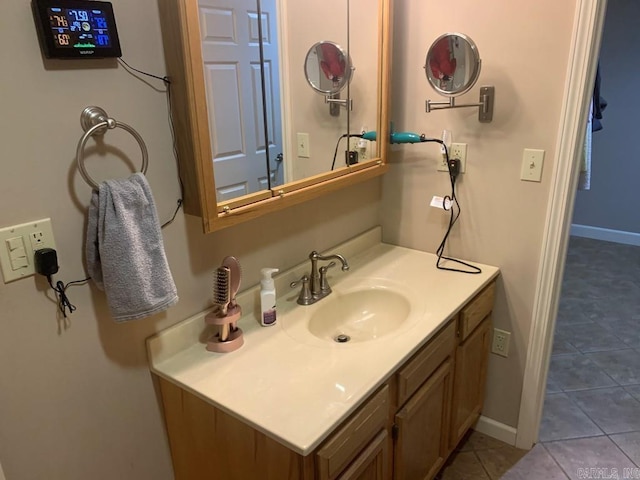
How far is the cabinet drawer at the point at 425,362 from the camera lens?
1422 mm

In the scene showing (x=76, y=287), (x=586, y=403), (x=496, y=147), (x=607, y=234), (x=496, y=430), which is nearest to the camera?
(x=76, y=287)

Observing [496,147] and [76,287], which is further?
[496,147]

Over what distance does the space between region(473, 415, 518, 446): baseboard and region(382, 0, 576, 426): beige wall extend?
0.10 ft

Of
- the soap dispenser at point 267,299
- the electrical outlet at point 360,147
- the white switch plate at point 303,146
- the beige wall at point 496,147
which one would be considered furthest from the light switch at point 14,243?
the beige wall at point 496,147

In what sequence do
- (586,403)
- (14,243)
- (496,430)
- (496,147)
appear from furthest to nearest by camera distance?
(586,403) → (496,430) → (496,147) → (14,243)

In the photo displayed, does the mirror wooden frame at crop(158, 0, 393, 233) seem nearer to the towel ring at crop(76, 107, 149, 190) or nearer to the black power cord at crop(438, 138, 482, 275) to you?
the towel ring at crop(76, 107, 149, 190)

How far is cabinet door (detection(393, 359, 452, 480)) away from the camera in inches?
59.0

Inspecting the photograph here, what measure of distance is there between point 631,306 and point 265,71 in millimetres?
2901

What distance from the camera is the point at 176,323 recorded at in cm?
139

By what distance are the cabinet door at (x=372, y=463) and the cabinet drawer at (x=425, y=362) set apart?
0.41 ft

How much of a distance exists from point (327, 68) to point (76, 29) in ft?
2.95

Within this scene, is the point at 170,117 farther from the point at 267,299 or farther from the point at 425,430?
the point at 425,430

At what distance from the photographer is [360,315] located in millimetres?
1796

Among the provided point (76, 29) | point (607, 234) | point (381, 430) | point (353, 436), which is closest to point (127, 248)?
point (76, 29)
